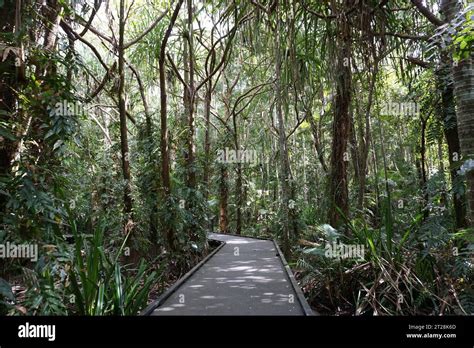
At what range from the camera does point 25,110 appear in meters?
3.09

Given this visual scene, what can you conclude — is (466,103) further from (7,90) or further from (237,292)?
(7,90)

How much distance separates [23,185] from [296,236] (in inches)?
301

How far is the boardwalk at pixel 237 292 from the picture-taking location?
3375 millimetres

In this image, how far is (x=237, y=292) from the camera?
410cm

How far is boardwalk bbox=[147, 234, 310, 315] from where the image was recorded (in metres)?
3.38

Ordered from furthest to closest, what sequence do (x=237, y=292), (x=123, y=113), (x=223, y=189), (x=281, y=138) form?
(x=223, y=189) → (x=281, y=138) → (x=123, y=113) → (x=237, y=292)

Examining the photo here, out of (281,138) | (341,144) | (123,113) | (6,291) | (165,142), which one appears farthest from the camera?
(281,138)

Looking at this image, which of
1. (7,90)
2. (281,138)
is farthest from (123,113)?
(7,90)

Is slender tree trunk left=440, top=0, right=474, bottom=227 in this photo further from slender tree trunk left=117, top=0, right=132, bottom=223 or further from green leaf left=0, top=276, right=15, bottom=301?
slender tree trunk left=117, top=0, right=132, bottom=223

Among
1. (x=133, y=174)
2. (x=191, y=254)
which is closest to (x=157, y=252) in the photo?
(x=191, y=254)

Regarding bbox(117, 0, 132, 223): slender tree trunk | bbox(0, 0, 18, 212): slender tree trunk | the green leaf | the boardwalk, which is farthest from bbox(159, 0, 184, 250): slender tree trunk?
the green leaf

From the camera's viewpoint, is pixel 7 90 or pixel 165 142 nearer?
pixel 7 90

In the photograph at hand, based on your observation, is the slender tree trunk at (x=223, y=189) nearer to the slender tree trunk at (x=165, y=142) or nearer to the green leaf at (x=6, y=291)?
the slender tree trunk at (x=165, y=142)
